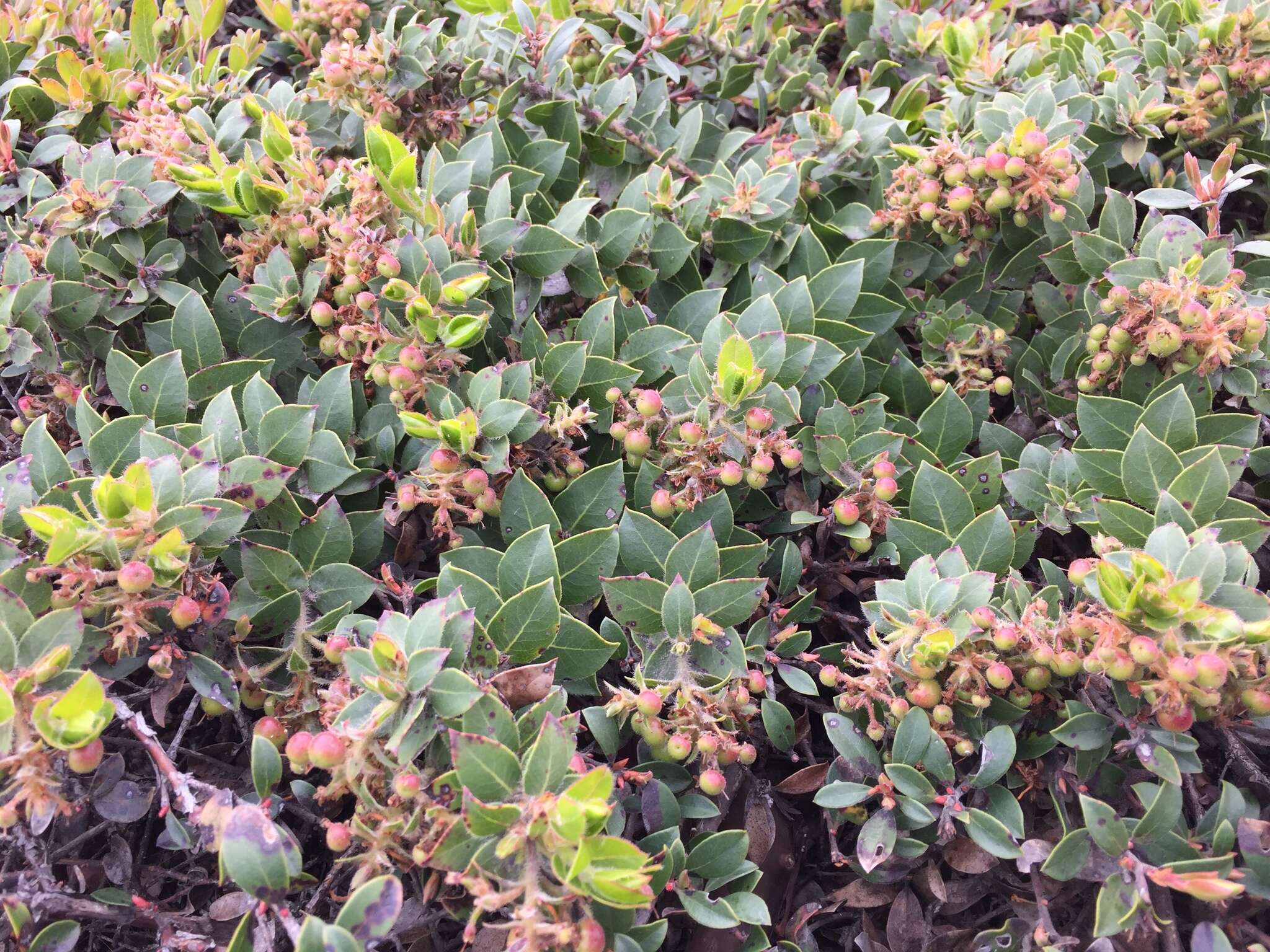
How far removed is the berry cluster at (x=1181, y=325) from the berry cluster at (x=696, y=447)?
0.67 meters

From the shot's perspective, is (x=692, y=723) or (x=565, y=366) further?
(x=565, y=366)

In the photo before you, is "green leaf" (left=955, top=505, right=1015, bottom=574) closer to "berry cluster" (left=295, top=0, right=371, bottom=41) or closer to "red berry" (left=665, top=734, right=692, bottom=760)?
"red berry" (left=665, top=734, right=692, bottom=760)

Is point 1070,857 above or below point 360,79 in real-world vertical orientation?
below

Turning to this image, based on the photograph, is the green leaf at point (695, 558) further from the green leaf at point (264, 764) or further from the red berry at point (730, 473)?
the green leaf at point (264, 764)

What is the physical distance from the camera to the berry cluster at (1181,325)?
152cm

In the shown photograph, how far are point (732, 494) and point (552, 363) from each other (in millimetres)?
424

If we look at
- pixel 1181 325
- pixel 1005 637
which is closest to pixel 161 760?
pixel 1005 637

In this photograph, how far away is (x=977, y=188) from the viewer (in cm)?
183

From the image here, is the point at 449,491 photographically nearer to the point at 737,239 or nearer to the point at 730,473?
the point at 730,473

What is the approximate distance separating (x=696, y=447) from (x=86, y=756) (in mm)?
1016

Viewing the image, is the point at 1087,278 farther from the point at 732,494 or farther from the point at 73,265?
the point at 73,265

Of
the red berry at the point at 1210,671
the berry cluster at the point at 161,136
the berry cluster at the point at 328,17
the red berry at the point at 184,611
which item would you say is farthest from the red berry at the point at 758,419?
the berry cluster at the point at 328,17

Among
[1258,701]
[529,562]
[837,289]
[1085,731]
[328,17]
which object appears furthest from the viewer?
[328,17]

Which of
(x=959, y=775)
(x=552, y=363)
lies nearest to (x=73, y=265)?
(x=552, y=363)
